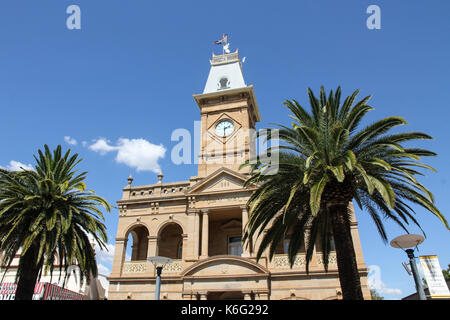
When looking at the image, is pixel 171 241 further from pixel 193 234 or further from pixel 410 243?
pixel 410 243

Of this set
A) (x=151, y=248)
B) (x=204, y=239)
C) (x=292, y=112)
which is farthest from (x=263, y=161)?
(x=151, y=248)

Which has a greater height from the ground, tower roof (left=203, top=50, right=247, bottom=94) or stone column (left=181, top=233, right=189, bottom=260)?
tower roof (left=203, top=50, right=247, bottom=94)

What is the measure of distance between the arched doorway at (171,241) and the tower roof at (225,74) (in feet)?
45.4

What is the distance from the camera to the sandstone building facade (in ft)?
77.4

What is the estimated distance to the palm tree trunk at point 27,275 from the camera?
1843 cm

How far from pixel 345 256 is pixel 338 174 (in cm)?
347

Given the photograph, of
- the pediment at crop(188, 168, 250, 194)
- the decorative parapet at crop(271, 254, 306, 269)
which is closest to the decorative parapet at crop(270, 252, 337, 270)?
the decorative parapet at crop(271, 254, 306, 269)

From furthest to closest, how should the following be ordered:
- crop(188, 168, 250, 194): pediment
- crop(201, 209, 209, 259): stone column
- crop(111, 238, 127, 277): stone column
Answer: crop(188, 168, 250, 194): pediment < crop(111, 238, 127, 277): stone column < crop(201, 209, 209, 259): stone column

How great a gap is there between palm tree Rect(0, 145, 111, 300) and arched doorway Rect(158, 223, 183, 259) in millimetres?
9514

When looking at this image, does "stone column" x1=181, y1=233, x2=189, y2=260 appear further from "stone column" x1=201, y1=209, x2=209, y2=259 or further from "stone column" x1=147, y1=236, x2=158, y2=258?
"stone column" x1=147, y1=236, x2=158, y2=258

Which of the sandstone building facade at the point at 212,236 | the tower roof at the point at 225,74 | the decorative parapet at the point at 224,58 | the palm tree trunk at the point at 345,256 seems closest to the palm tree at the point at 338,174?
the palm tree trunk at the point at 345,256

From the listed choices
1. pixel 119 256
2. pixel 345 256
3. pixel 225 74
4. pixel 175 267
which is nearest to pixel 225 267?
pixel 175 267

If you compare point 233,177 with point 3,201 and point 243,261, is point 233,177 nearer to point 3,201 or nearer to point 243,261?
point 243,261

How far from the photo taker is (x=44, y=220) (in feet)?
62.6
